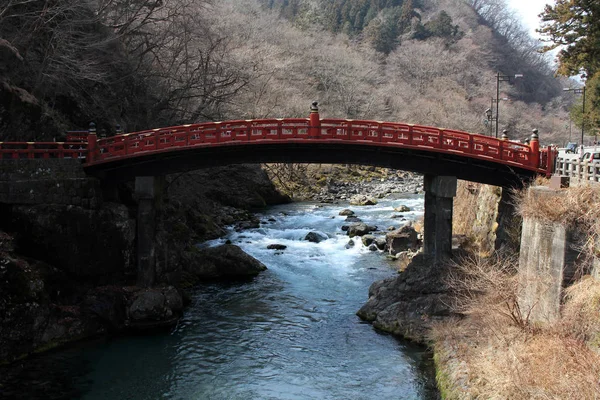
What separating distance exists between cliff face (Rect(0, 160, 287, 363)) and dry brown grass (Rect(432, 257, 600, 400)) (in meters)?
11.0

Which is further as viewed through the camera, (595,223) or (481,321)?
(481,321)

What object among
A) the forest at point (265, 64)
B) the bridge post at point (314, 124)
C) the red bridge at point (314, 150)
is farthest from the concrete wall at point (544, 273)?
the forest at point (265, 64)

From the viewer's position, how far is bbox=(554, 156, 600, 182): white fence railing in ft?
60.7

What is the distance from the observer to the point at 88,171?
76.2ft

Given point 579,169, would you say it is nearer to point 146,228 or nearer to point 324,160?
point 324,160

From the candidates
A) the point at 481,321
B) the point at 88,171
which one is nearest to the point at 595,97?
the point at 481,321

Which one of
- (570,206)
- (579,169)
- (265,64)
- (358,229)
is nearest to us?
(570,206)

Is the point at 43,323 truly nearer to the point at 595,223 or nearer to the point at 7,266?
the point at 7,266

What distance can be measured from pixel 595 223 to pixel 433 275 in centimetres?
682

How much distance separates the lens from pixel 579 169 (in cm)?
1939

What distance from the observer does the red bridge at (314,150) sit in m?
22.1

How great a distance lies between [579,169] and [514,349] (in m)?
7.49

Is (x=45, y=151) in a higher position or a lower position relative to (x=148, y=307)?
higher

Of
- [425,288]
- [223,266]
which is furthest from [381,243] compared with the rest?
[425,288]
